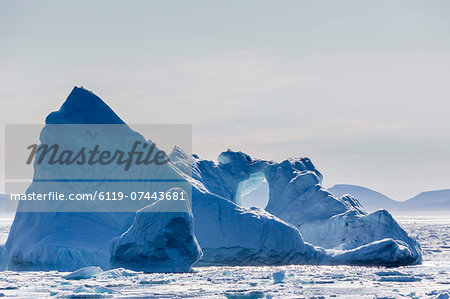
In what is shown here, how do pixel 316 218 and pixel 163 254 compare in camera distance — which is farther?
pixel 316 218

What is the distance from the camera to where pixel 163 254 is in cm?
2078

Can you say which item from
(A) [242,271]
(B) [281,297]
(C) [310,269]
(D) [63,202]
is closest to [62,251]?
(D) [63,202]

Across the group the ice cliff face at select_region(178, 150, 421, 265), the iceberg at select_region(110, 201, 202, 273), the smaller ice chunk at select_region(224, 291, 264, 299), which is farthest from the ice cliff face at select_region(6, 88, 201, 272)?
the smaller ice chunk at select_region(224, 291, 264, 299)

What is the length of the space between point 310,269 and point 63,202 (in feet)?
26.6

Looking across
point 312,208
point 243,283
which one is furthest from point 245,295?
point 312,208

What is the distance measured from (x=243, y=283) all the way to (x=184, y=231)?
313cm

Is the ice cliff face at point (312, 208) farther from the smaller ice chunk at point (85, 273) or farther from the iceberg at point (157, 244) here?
the smaller ice chunk at point (85, 273)

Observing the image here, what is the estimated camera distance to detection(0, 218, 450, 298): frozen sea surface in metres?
15.9

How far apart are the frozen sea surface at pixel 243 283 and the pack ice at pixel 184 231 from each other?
0.90 metres

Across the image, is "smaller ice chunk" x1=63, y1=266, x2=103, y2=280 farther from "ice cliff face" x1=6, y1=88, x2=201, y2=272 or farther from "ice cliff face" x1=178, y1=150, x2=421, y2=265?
"ice cliff face" x1=178, y1=150, x2=421, y2=265

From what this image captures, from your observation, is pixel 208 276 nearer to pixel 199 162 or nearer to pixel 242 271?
pixel 242 271

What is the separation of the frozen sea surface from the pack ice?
2.94ft

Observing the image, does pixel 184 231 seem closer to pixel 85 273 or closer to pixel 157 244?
pixel 157 244

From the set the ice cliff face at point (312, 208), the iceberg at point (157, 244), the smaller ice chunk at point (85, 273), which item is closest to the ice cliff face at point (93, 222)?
the iceberg at point (157, 244)
